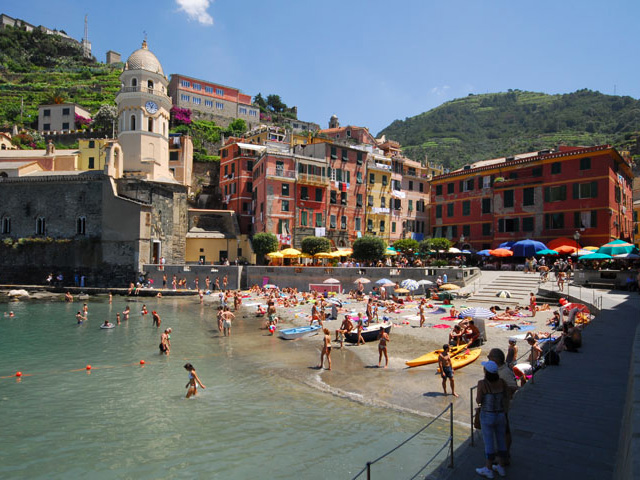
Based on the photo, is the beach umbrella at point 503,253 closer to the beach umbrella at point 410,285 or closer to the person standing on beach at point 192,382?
the beach umbrella at point 410,285

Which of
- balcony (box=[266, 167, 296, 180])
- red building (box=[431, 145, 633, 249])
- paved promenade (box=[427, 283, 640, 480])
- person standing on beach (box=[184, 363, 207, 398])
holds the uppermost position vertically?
balcony (box=[266, 167, 296, 180])

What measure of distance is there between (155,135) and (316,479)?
47527 millimetres

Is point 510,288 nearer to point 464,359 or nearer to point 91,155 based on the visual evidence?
point 464,359

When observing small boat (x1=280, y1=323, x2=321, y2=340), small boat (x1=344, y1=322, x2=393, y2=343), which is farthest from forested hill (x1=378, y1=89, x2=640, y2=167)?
small boat (x1=280, y1=323, x2=321, y2=340)

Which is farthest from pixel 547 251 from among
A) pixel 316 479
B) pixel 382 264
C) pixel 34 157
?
pixel 34 157

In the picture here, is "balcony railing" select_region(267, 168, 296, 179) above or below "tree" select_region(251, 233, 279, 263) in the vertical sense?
above

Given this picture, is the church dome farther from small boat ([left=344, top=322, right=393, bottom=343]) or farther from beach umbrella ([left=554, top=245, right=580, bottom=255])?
beach umbrella ([left=554, top=245, right=580, bottom=255])

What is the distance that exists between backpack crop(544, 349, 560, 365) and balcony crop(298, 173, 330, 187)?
118 ft

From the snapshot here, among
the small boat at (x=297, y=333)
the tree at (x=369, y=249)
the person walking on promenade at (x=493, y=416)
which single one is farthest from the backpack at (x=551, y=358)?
the tree at (x=369, y=249)

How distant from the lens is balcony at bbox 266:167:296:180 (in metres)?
43.8

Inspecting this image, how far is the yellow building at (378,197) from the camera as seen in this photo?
51.0 m

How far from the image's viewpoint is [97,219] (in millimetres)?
43312

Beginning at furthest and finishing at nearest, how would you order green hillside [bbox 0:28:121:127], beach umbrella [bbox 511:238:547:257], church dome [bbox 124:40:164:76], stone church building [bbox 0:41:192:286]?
green hillside [bbox 0:28:121:127]
church dome [bbox 124:40:164:76]
stone church building [bbox 0:41:192:286]
beach umbrella [bbox 511:238:547:257]

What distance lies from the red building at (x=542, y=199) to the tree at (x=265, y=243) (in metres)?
20.4
